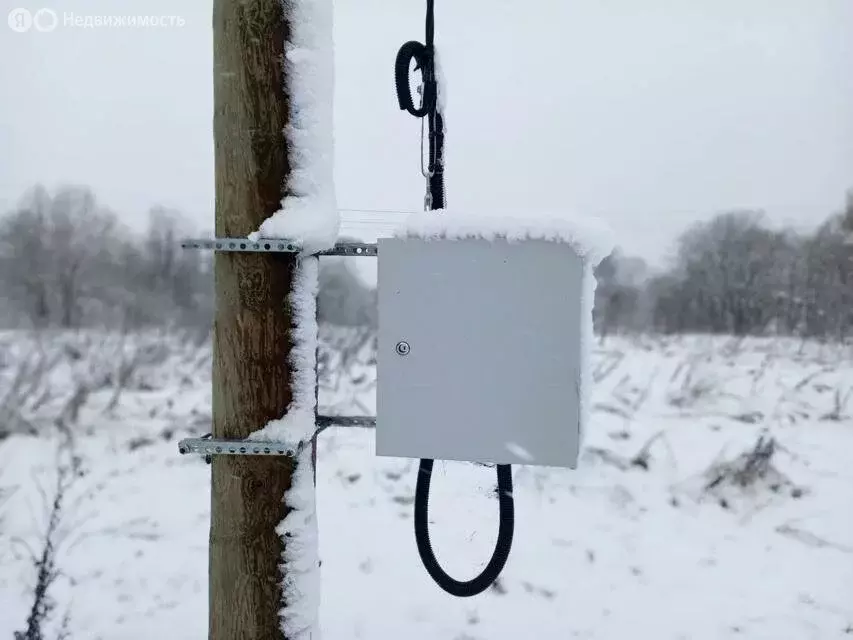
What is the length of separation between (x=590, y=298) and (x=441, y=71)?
1.86 ft

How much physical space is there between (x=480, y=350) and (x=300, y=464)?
38cm

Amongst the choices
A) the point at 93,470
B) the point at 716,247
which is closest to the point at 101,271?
the point at 93,470

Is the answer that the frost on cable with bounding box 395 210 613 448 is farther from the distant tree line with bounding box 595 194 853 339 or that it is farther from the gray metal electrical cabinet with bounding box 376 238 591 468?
the distant tree line with bounding box 595 194 853 339

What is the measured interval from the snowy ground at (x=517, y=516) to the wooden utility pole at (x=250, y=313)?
1.66 meters

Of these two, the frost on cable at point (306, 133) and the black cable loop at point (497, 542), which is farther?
the black cable loop at point (497, 542)

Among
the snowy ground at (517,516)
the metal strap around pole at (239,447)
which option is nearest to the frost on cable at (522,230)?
the metal strap around pole at (239,447)

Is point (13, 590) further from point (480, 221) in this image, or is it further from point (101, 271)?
point (101, 271)

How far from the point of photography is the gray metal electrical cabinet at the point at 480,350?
1.17 meters

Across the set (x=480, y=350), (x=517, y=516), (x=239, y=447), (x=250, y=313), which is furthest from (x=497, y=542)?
(x=517, y=516)

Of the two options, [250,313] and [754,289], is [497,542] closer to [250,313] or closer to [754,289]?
[250,313]

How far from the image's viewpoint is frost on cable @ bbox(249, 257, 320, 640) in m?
1.16

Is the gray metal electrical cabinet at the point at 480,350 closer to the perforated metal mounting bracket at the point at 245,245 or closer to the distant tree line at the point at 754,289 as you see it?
the perforated metal mounting bracket at the point at 245,245

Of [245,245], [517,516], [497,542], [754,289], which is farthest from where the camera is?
[754,289]

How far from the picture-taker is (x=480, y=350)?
1185 millimetres
